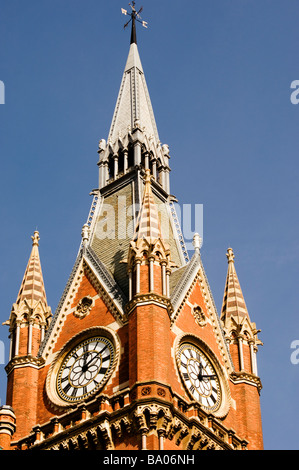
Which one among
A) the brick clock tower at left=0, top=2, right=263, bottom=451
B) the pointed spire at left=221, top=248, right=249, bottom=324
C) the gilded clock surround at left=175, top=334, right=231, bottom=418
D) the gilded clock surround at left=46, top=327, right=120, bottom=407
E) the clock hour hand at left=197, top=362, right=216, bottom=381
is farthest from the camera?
the pointed spire at left=221, top=248, right=249, bottom=324

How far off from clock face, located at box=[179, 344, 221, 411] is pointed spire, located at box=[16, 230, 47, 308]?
254 inches

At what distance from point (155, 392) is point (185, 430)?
70.3 inches

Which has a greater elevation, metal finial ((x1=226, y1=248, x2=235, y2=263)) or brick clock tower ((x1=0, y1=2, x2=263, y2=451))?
metal finial ((x1=226, y1=248, x2=235, y2=263))

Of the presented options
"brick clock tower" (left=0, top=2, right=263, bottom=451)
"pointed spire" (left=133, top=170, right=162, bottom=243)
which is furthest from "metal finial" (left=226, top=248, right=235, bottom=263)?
"pointed spire" (left=133, top=170, right=162, bottom=243)

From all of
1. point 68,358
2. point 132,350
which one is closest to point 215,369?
point 132,350

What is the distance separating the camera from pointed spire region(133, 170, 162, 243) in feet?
156

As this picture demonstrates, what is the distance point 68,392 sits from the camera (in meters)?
45.9

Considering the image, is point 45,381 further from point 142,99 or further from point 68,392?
point 142,99

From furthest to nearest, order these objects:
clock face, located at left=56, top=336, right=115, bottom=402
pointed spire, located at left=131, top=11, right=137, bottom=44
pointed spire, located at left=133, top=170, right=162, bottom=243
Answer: pointed spire, located at left=131, top=11, right=137, bottom=44 < pointed spire, located at left=133, top=170, right=162, bottom=243 < clock face, located at left=56, top=336, right=115, bottom=402

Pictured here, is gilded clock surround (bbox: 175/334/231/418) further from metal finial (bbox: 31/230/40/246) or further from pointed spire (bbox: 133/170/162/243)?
metal finial (bbox: 31/230/40/246)

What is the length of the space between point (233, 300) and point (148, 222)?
561 cm

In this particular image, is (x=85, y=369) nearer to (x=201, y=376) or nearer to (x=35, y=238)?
(x=201, y=376)

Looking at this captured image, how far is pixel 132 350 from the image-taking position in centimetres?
4416

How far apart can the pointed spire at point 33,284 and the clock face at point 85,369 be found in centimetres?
346
